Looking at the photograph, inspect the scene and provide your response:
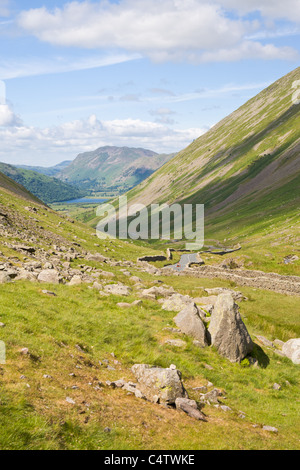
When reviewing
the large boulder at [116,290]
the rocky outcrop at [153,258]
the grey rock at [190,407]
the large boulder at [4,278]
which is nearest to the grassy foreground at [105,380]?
the grey rock at [190,407]

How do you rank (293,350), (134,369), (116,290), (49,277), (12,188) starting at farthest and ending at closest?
1. (12,188)
2. (116,290)
3. (49,277)
4. (293,350)
5. (134,369)

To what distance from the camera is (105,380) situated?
578 inches

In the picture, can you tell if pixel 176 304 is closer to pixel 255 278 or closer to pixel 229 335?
pixel 229 335

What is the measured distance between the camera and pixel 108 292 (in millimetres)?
→ 29391

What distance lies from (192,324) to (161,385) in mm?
8769

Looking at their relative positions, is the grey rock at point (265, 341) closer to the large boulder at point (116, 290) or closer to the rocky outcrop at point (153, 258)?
the large boulder at point (116, 290)

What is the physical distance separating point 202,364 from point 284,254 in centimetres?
6240

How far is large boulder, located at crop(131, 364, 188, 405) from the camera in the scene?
14.2 m

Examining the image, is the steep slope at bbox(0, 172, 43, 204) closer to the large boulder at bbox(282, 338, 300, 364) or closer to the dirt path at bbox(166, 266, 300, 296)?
the dirt path at bbox(166, 266, 300, 296)

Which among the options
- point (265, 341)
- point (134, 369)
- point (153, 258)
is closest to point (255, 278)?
point (153, 258)

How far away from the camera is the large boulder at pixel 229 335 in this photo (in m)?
21.6

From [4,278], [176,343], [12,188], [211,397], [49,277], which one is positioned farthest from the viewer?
[12,188]

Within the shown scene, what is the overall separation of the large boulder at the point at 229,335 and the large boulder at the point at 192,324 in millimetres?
794

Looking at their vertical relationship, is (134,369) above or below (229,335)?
above
